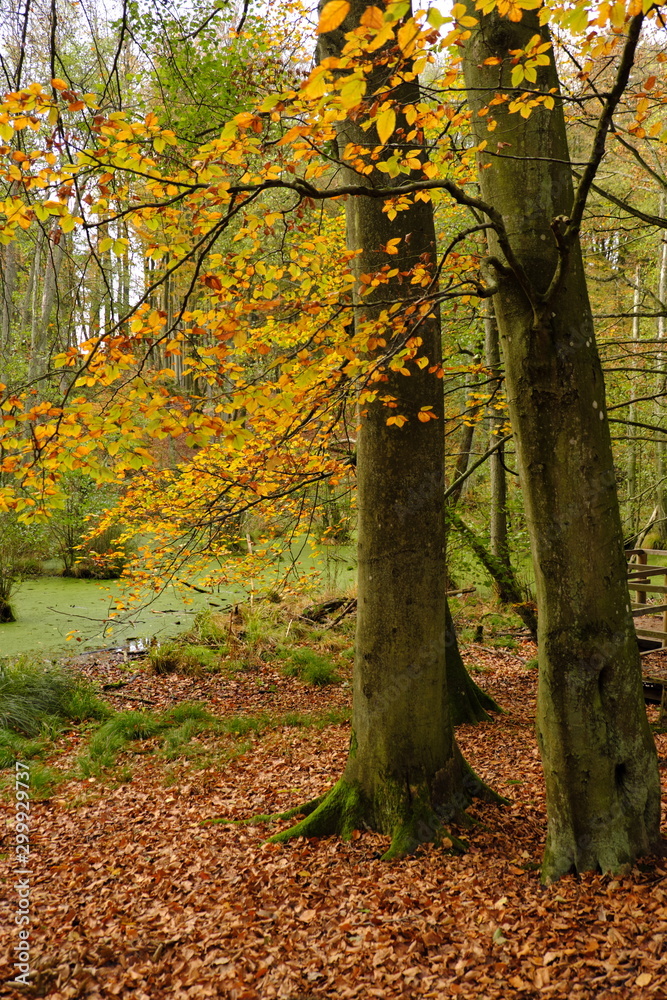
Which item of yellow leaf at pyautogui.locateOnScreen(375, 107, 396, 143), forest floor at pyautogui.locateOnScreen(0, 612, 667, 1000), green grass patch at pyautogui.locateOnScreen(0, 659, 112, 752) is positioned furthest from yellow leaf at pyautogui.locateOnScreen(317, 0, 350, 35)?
green grass patch at pyautogui.locateOnScreen(0, 659, 112, 752)

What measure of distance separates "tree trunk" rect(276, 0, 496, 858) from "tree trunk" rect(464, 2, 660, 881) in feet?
2.85

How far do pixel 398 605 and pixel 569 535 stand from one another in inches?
46.6

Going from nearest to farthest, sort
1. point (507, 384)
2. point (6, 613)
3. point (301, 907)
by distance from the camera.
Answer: point (507, 384) → point (301, 907) → point (6, 613)

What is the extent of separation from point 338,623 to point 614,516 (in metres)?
6.78

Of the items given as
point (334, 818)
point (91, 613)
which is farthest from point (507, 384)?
point (91, 613)

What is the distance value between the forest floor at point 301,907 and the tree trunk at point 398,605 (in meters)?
0.20

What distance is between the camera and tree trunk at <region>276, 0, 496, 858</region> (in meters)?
3.67

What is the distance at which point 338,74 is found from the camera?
3844mm

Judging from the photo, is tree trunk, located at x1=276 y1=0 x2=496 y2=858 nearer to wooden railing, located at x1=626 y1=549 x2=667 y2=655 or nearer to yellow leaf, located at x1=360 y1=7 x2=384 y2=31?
yellow leaf, located at x1=360 y1=7 x2=384 y2=31

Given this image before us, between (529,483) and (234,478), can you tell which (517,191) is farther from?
(234,478)

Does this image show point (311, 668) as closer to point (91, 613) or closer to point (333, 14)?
point (91, 613)

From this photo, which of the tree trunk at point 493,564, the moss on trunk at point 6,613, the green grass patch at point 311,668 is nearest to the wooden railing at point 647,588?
the tree trunk at point 493,564

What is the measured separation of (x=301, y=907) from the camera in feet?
10.3

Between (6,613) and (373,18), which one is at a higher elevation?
(373,18)
